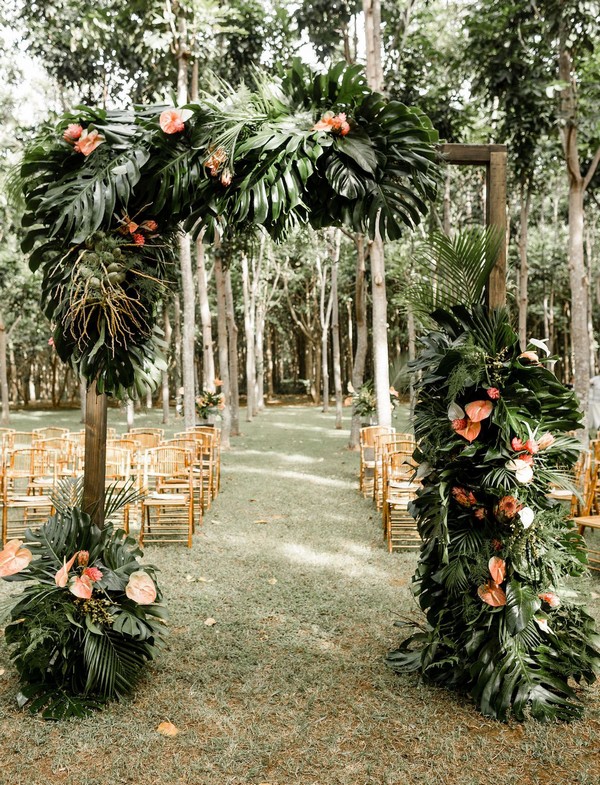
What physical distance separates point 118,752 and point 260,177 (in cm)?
303

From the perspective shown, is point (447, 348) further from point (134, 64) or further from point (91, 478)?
point (134, 64)

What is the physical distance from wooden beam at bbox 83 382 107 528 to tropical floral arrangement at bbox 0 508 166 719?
0.38 feet

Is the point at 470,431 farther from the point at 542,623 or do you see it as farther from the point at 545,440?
the point at 542,623

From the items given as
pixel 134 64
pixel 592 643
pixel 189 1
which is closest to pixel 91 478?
pixel 592 643

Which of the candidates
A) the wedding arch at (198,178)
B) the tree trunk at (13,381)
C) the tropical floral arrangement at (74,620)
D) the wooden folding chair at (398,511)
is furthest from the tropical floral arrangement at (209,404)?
the tree trunk at (13,381)

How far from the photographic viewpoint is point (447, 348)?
3.67 metres

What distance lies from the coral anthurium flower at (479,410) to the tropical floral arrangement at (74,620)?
206 centimetres

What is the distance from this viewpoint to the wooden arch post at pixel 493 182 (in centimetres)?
382

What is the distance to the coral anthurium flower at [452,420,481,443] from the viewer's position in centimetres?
347

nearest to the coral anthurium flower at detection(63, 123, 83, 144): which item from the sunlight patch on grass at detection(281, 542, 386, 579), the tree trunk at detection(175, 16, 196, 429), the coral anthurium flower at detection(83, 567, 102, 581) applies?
the coral anthurium flower at detection(83, 567, 102, 581)

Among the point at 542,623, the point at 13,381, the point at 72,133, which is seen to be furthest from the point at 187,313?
the point at 13,381

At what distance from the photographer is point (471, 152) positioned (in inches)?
157

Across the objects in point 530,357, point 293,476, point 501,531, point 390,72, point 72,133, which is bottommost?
point 293,476

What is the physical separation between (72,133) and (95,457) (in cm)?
188
